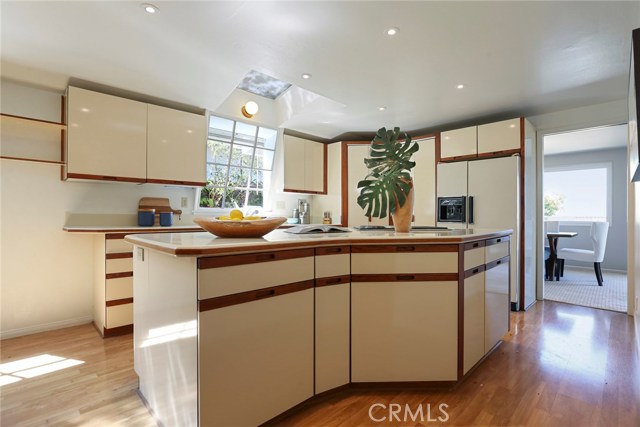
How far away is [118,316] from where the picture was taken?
2.75 m

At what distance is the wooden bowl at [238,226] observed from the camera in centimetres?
160

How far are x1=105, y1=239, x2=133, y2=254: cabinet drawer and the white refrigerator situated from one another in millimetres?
3684

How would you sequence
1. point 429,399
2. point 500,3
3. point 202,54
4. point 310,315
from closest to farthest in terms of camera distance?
point 310,315 → point 429,399 → point 500,3 → point 202,54

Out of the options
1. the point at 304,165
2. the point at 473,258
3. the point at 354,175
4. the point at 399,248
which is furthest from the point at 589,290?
the point at 304,165

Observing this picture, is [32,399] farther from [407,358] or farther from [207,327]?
[407,358]

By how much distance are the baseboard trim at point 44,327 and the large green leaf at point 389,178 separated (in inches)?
119

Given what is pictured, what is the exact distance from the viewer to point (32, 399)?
1.78 m

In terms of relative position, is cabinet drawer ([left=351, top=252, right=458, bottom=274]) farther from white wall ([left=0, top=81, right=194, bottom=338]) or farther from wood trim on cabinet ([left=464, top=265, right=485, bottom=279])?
white wall ([left=0, top=81, right=194, bottom=338])

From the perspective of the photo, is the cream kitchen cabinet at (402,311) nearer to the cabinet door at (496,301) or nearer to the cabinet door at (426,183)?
the cabinet door at (496,301)

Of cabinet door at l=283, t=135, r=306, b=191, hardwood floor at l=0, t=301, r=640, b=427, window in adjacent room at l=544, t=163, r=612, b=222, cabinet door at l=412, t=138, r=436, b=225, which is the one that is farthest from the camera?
window in adjacent room at l=544, t=163, r=612, b=222

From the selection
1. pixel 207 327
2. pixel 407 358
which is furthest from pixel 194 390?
pixel 407 358

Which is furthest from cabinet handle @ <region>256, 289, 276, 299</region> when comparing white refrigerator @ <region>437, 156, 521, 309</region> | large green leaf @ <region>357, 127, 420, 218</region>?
white refrigerator @ <region>437, 156, 521, 309</region>

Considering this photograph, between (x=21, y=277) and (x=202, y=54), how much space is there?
258cm

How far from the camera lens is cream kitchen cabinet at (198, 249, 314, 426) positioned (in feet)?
4.14
